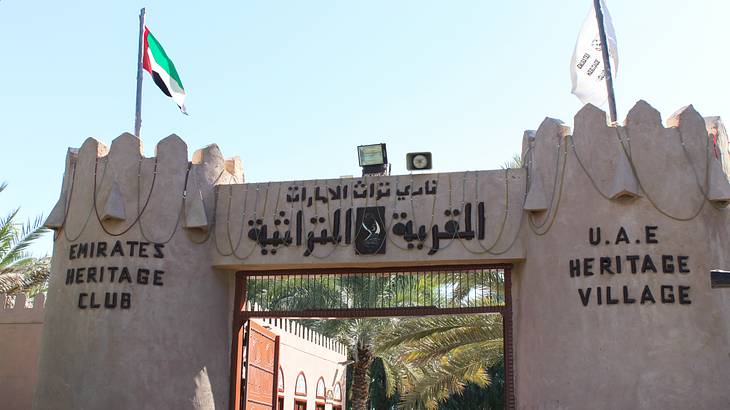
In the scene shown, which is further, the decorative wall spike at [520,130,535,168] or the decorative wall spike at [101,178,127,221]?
the decorative wall spike at [101,178,127,221]

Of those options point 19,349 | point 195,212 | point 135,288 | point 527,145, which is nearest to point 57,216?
point 135,288

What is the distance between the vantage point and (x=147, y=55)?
16.0m

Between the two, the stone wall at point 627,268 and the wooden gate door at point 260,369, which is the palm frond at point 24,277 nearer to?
the wooden gate door at point 260,369

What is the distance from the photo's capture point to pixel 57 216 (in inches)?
579

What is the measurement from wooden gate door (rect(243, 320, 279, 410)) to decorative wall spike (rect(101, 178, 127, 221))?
304 cm

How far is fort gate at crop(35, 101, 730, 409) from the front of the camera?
39.7 feet

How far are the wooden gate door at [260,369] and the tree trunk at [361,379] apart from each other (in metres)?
8.36

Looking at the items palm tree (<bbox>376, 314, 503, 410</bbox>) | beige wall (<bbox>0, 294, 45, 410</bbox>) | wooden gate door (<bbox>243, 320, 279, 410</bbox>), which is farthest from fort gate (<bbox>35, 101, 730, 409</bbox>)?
palm tree (<bbox>376, 314, 503, 410</bbox>)

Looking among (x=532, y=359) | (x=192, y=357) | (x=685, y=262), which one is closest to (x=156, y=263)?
(x=192, y=357)

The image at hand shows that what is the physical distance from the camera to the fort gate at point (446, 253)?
12094 millimetres

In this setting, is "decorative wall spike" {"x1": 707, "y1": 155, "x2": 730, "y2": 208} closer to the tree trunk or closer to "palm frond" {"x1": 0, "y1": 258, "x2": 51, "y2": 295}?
the tree trunk

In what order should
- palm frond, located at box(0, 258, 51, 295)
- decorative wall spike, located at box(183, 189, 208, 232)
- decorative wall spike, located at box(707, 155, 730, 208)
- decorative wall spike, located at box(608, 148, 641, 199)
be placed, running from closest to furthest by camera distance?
1. decorative wall spike, located at box(707, 155, 730, 208)
2. decorative wall spike, located at box(608, 148, 641, 199)
3. decorative wall spike, located at box(183, 189, 208, 232)
4. palm frond, located at box(0, 258, 51, 295)

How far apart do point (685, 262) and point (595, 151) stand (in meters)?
2.08

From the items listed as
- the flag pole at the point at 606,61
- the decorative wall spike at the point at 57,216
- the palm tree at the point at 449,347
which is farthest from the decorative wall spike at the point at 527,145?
the decorative wall spike at the point at 57,216
